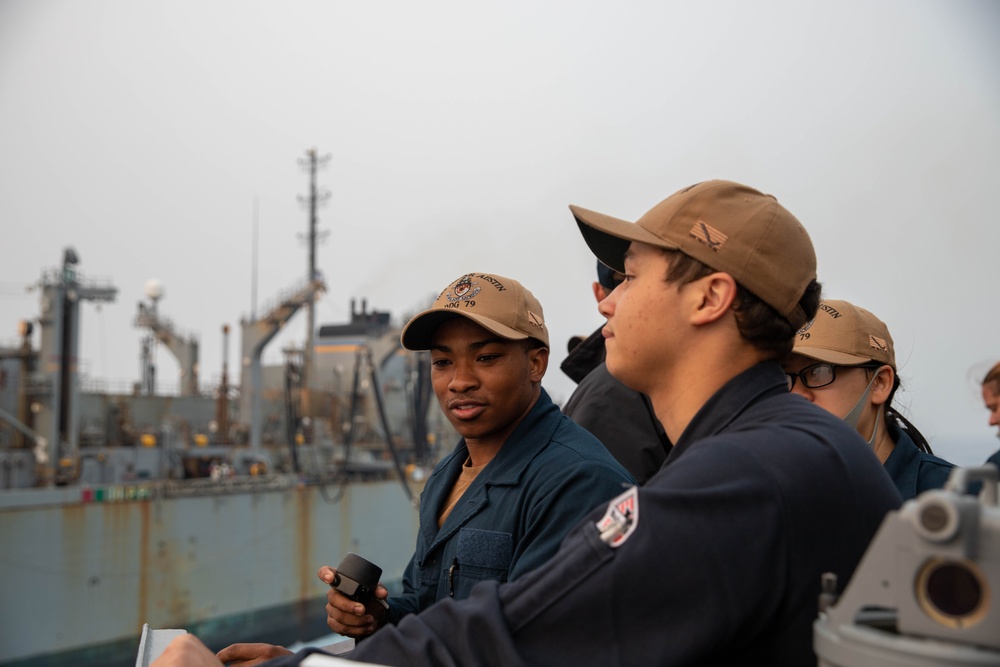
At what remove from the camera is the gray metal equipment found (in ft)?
2.98

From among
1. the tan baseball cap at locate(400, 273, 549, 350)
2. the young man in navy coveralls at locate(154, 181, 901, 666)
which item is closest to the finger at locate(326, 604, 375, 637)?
the young man in navy coveralls at locate(154, 181, 901, 666)

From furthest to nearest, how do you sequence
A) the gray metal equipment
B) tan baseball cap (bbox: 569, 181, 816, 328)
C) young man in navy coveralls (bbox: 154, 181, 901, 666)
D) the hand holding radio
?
1. the hand holding radio
2. tan baseball cap (bbox: 569, 181, 816, 328)
3. young man in navy coveralls (bbox: 154, 181, 901, 666)
4. the gray metal equipment

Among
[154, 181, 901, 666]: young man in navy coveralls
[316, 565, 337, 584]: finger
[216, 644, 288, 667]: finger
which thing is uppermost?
[154, 181, 901, 666]: young man in navy coveralls

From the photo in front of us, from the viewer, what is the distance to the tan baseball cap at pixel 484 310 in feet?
8.43

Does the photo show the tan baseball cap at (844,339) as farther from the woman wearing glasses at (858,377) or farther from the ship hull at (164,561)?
the ship hull at (164,561)

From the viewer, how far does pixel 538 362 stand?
2.82 m

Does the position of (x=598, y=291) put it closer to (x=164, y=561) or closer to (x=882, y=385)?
(x=882, y=385)

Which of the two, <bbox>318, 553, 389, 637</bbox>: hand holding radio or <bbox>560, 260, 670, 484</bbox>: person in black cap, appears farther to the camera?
<bbox>560, 260, 670, 484</bbox>: person in black cap

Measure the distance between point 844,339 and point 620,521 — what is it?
6.34 feet

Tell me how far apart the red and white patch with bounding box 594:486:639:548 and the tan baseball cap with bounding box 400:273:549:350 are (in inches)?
51.8

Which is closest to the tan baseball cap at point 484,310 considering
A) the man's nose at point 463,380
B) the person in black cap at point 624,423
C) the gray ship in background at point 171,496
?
the man's nose at point 463,380

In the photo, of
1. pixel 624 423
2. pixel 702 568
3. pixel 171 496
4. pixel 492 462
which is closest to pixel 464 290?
pixel 492 462

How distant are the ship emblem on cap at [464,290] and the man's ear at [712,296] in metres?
1.20

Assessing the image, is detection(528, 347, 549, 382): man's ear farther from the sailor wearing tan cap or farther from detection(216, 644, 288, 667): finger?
detection(216, 644, 288, 667): finger
